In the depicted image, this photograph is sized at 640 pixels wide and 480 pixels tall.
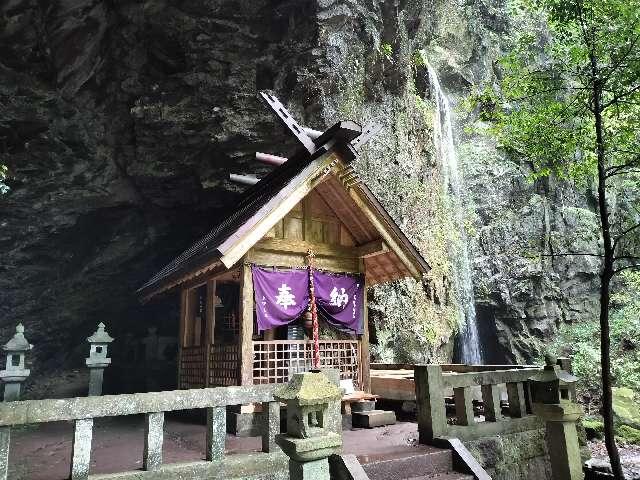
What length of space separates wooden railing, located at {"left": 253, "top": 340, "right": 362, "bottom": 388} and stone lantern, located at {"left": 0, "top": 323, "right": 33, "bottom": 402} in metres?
7.78

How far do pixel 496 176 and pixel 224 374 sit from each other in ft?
69.1

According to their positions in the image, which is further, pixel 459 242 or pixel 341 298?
pixel 459 242

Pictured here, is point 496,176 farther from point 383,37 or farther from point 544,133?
point 544,133

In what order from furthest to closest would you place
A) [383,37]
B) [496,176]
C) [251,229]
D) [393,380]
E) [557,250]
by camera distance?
[496,176], [557,250], [383,37], [393,380], [251,229]

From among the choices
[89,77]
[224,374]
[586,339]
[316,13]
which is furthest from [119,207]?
[586,339]

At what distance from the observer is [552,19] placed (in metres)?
10.8

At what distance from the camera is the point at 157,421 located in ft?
18.7

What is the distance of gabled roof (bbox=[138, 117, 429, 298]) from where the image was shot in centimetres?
848

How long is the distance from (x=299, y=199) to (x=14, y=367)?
10873 millimetres

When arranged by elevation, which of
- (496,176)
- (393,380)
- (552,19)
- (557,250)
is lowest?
(393,380)

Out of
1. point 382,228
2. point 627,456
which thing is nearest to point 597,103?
point 382,228

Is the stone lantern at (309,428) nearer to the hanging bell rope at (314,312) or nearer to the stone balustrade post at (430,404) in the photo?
the stone balustrade post at (430,404)

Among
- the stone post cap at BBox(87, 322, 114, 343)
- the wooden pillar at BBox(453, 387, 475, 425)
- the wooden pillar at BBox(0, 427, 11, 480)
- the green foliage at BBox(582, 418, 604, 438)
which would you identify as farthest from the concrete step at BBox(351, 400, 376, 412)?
the green foliage at BBox(582, 418, 604, 438)

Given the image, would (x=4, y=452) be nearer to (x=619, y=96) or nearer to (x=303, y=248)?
Result: (x=303, y=248)
